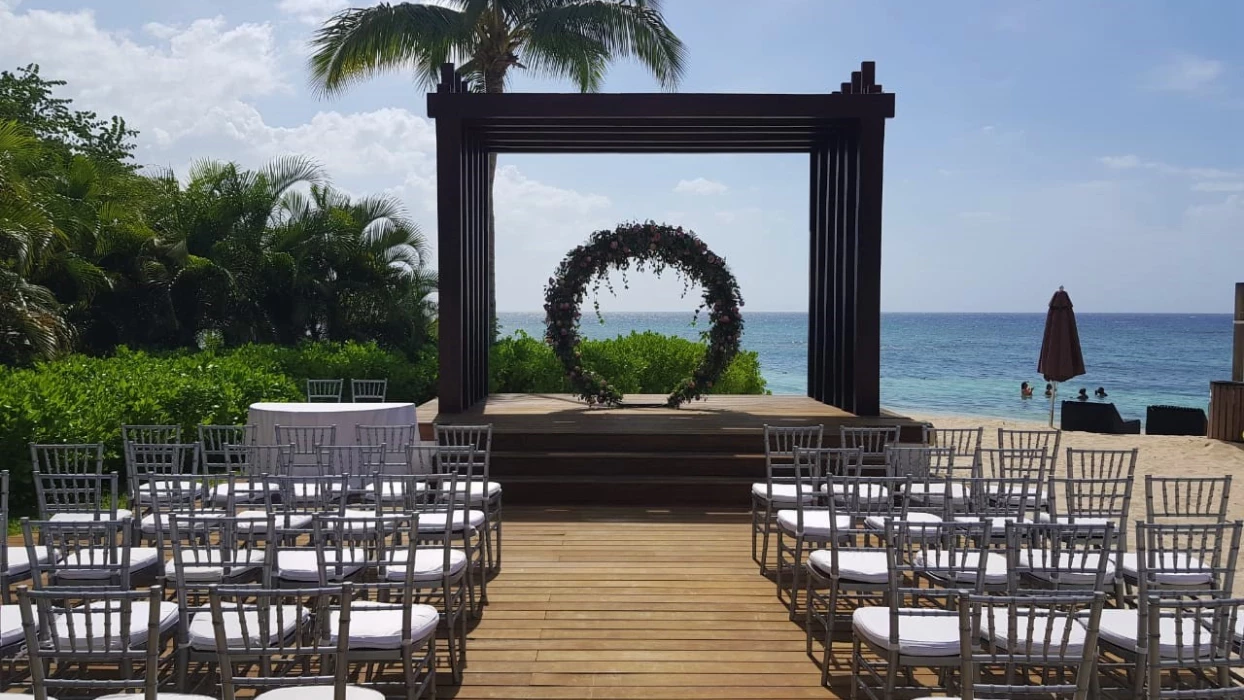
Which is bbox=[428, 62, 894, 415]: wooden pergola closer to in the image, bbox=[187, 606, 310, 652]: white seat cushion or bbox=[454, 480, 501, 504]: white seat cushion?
bbox=[454, 480, 501, 504]: white seat cushion

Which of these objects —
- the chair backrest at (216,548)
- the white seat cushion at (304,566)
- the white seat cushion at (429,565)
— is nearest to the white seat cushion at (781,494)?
the white seat cushion at (429,565)

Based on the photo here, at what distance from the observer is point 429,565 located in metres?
4.16

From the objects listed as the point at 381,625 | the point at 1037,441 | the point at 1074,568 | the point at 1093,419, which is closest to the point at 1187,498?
the point at 1074,568

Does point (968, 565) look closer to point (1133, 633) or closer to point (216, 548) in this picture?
point (1133, 633)

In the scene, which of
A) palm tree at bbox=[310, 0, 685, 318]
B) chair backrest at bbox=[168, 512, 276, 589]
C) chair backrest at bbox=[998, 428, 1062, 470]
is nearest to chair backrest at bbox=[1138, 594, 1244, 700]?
chair backrest at bbox=[998, 428, 1062, 470]

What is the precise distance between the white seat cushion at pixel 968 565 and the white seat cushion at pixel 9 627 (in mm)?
3248

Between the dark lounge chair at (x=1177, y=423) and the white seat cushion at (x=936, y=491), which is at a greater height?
the white seat cushion at (x=936, y=491)

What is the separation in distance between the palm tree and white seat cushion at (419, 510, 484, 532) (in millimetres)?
8990

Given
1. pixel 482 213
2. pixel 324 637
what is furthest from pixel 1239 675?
pixel 482 213

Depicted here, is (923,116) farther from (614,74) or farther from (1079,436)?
(1079,436)

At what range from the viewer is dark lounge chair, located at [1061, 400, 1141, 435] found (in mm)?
14578

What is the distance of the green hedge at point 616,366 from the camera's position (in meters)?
13.2

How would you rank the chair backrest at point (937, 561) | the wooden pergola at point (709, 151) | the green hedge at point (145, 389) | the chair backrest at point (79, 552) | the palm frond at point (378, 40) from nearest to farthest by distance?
the chair backrest at point (79, 552) → the chair backrest at point (937, 561) → the green hedge at point (145, 389) → the wooden pergola at point (709, 151) → the palm frond at point (378, 40)

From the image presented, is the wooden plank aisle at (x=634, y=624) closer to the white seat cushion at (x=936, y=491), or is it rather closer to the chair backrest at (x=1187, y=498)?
the white seat cushion at (x=936, y=491)
